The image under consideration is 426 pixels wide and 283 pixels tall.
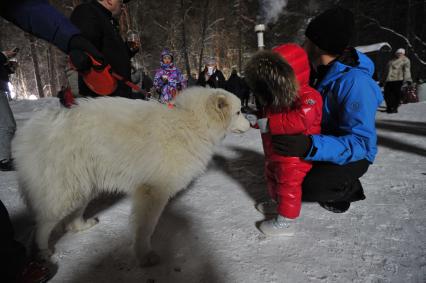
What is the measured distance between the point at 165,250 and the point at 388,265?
1556 millimetres

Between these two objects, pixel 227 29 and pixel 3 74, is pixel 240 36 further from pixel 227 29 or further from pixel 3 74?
pixel 3 74

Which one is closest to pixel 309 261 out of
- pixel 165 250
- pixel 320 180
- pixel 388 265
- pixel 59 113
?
pixel 388 265

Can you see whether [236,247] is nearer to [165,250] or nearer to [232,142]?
[165,250]

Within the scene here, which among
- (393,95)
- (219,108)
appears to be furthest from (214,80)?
(219,108)

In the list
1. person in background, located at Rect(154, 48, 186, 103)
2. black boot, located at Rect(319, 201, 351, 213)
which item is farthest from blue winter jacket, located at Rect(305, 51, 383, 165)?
person in background, located at Rect(154, 48, 186, 103)

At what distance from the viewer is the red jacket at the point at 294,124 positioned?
189 centimetres

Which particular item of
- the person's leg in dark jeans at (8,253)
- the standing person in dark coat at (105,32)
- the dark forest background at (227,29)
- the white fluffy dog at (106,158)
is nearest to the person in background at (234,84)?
the dark forest background at (227,29)

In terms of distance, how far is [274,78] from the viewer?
1.81m

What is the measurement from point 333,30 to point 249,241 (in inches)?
72.6

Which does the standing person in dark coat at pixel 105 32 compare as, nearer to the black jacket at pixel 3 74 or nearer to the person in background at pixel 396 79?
the black jacket at pixel 3 74

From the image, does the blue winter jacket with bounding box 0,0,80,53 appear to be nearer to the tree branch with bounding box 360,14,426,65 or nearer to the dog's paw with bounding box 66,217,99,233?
the dog's paw with bounding box 66,217,99,233

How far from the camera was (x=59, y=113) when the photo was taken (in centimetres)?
185

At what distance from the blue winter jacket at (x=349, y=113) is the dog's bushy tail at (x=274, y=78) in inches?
14.5

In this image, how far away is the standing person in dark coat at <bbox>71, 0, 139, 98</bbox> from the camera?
90.5 inches
